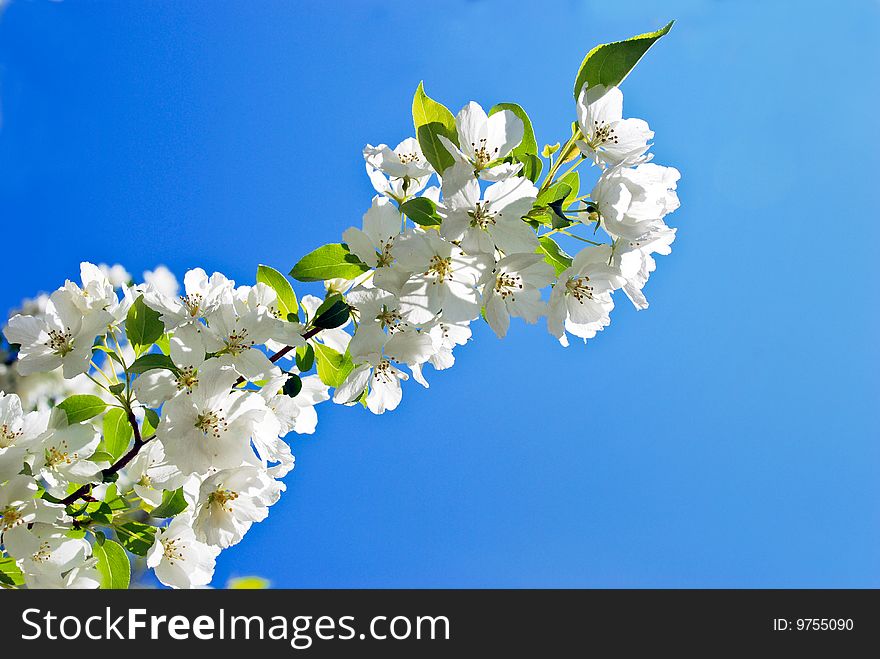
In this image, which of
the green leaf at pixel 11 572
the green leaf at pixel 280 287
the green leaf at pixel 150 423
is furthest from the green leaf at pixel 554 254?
the green leaf at pixel 11 572

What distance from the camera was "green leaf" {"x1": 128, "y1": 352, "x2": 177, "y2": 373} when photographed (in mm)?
1269

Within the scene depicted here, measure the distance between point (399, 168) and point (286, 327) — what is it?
1.20ft

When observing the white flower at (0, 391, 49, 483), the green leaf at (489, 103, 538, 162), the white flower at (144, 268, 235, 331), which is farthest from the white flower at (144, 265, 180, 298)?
the green leaf at (489, 103, 538, 162)

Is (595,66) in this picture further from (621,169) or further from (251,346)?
(251,346)

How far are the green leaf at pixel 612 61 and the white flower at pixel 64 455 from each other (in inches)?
43.0

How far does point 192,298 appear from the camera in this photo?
1429 mm

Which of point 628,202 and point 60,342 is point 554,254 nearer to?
point 628,202

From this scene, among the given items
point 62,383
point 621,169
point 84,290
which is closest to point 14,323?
point 84,290

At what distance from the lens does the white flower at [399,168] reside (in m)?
1.39

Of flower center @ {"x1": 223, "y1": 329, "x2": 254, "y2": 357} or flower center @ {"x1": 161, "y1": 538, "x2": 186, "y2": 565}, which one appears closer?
flower center @ {"x1": 223, "y1": 329, "x2": 254, "y2": 357}

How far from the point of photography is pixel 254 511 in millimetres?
1384

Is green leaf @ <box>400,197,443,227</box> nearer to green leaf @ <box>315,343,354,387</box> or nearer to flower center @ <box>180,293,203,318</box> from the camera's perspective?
green leaf @ <box>315,343,354,387</box>

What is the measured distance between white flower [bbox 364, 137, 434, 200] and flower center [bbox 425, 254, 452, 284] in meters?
0.22

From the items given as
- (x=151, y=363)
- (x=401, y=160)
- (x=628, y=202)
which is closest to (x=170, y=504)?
(x=151, y=363)
